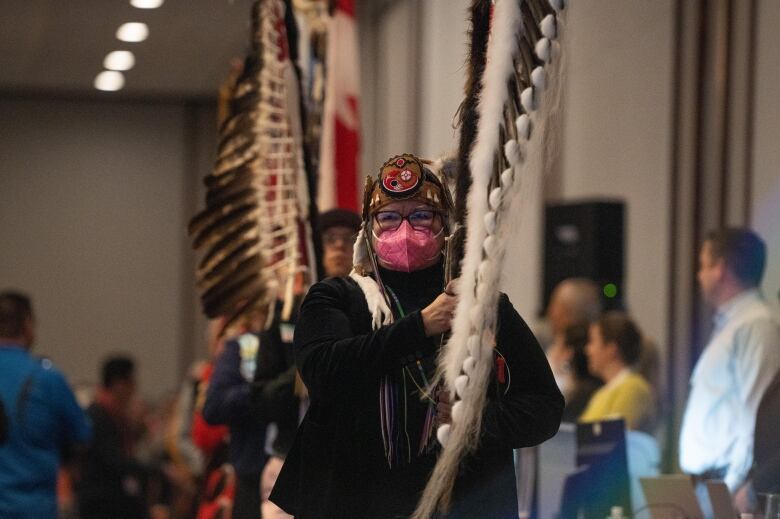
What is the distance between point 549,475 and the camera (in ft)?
16.3

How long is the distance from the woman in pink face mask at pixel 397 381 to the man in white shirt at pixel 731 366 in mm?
2335

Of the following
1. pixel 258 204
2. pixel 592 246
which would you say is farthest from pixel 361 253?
pixel 592 246

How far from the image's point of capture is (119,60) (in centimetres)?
1256

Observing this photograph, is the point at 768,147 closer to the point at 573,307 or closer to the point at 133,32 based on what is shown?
the point at 573,307

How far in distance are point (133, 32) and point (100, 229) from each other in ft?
13.0

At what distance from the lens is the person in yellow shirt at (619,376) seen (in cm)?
557

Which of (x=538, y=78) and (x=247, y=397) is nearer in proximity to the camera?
(x=538, y=78)

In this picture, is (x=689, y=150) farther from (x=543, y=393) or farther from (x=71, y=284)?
(x=71, y=284)

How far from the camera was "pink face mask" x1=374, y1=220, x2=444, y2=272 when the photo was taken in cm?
243

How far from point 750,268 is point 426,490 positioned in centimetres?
277

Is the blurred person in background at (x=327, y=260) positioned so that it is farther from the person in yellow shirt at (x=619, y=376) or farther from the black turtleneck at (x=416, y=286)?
the person in yellow shirt at (x=619, y=376)

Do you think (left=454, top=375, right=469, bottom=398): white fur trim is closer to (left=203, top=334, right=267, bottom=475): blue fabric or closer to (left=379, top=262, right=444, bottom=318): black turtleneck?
(left=379, top=262, right=444, bottom=318): black turtleneck

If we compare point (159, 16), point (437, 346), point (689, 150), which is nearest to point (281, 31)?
point (437, 346)

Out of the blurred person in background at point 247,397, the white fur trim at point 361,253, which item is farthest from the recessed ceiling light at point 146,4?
the white fur trim at point 361,253
